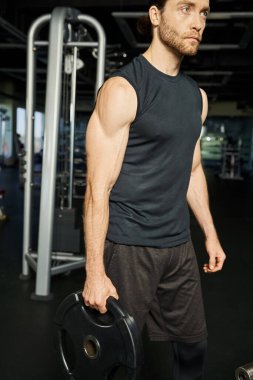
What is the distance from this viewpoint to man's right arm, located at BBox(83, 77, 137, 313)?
79 cm

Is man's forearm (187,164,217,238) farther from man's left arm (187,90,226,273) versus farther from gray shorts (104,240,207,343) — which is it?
gray shorts (104,240,207,343)

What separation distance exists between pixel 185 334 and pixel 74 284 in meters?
1.27

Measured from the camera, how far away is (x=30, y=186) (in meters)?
2.07

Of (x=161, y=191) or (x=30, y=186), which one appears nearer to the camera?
(x=161, y=191)

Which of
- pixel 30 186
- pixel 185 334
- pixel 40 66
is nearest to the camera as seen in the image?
pixel 185 334

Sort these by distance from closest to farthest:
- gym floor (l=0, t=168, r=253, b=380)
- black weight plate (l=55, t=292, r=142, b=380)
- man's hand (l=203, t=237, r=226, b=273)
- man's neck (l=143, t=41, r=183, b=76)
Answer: black weight plate (l=55, t=292, r=142, b=380) < man's neck (l=143, t=41, r=183, b=76) < man's hand (l=203, t=237, r=226, b=273) < gym floor (l=0, t=168, r=253, b=380)

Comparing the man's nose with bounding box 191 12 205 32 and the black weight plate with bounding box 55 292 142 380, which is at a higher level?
the man's nose with bounding box 191 12 205 32

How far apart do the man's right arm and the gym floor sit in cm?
69

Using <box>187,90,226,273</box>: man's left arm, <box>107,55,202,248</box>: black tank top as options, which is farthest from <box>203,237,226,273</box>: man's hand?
<box>107,55,202,248</box>: black tank top

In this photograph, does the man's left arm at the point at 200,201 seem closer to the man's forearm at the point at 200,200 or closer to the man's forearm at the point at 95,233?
the man's forearm at the point at 200,200

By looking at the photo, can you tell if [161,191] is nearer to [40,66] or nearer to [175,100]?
[175,100]

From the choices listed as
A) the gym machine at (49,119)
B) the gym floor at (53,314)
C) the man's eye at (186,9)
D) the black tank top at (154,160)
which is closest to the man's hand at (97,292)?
the black tank top at (154,160)

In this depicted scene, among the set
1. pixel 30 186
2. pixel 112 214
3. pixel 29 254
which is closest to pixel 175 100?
pixel 112 214

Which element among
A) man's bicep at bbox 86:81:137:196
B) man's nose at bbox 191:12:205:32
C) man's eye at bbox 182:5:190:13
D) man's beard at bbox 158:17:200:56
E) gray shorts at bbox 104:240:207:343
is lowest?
gray shorts at bbox 104:240:207:343
